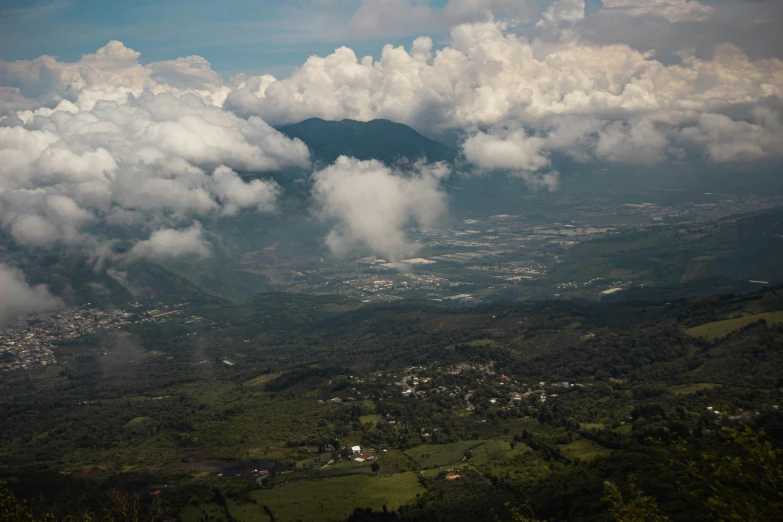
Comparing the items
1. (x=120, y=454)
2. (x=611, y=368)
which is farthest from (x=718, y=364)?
(x=120, y=454)

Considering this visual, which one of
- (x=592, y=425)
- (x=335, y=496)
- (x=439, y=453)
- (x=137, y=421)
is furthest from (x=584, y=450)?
(x=137, y=421)

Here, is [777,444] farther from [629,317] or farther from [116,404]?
[116,404]

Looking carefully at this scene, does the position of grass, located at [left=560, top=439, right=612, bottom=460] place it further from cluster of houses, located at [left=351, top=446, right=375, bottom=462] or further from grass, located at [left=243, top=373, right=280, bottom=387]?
grass, located at [left=243, top=373, right=280, bottom=387]

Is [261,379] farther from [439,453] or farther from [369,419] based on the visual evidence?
[439,453]

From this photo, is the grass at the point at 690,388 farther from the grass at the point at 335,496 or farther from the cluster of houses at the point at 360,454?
the cluster of houses at the point at 360,454

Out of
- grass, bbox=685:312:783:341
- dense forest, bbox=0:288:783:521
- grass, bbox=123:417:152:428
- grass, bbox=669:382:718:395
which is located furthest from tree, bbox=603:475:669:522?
grass, bbox=123:417:152:428

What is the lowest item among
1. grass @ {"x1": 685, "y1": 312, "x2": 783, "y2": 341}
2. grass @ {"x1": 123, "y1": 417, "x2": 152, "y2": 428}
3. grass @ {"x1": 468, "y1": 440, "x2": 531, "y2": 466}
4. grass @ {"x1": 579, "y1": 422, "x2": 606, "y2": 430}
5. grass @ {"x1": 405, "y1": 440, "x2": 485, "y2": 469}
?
grass @ {"x1": 123, "y1": 417, "x2": 152, "y2": 428}
